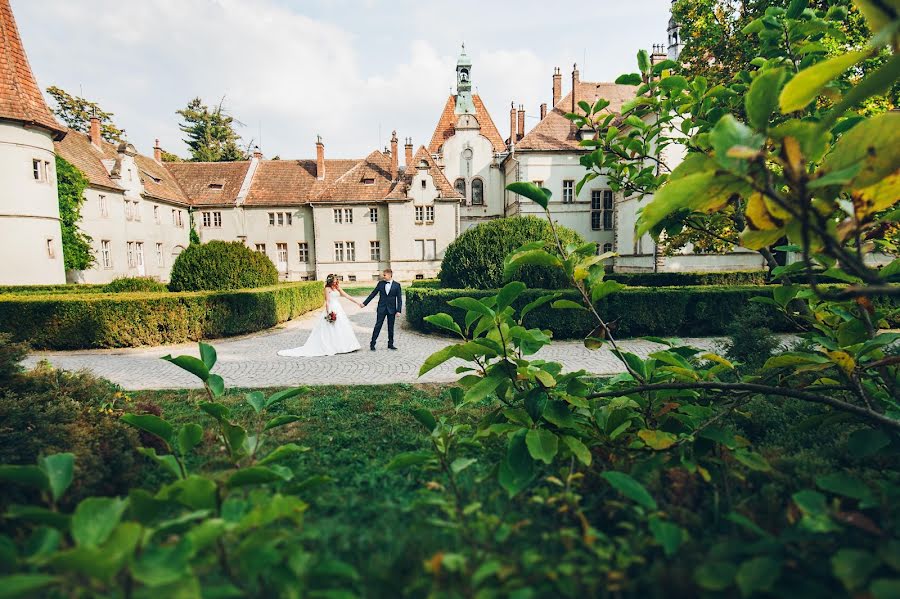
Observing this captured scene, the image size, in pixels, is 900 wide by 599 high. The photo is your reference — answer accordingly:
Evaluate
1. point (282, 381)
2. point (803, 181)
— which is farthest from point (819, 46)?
point (282, 381)

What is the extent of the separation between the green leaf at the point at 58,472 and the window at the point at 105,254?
3173 cm

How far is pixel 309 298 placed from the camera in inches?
714

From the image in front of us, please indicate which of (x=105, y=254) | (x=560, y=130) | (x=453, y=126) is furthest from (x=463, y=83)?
(x=105, y=254)

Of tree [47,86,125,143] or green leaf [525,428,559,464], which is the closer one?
green leaf [525,428,559,464]

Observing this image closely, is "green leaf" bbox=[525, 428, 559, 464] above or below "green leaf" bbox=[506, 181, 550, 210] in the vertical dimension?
below

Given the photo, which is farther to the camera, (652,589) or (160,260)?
(160,260)

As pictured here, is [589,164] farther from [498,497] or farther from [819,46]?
[498,497]

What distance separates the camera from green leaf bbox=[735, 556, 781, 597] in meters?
1.01

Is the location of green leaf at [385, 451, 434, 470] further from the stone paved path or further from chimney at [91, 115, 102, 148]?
chimney at [91, 115, 102, 148]

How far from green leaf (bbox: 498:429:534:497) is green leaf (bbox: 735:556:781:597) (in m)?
0.65

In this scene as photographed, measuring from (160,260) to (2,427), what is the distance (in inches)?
1394

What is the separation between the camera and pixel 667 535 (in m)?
1.25

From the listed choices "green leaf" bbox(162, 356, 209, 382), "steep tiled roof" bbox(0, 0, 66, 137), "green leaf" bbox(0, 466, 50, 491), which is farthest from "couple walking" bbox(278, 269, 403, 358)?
"steep tiled roof" bbox(0, 0, 66, 137)

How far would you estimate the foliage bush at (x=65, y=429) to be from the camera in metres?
2.37
